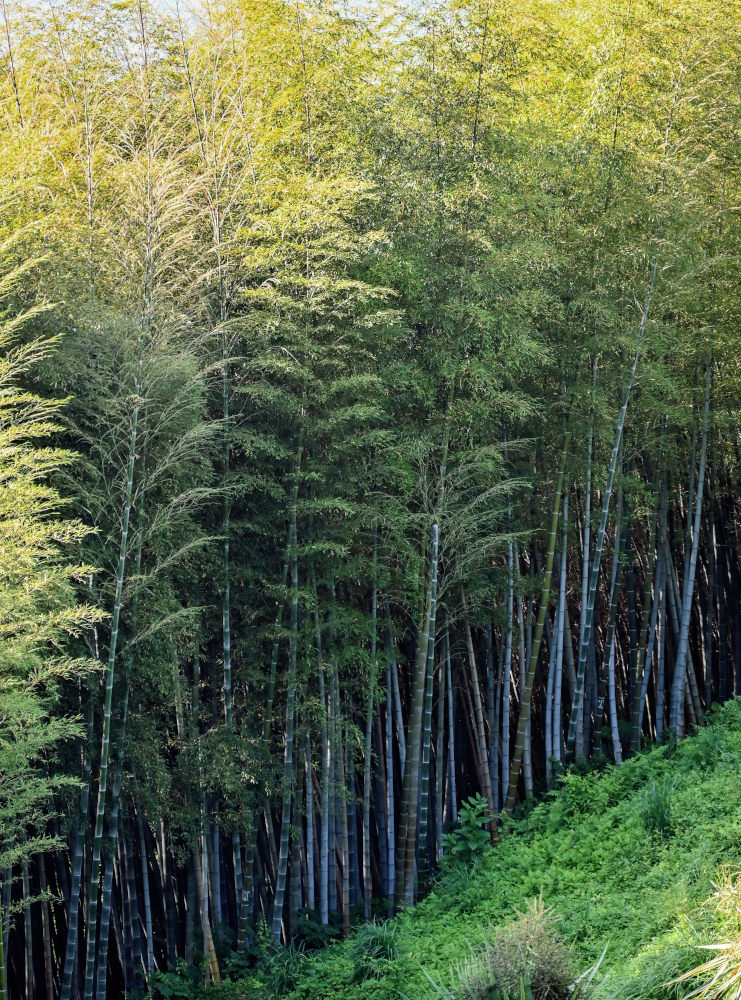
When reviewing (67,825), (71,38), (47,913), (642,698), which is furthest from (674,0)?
(47,913)

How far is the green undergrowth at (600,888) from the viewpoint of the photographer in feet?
16.2

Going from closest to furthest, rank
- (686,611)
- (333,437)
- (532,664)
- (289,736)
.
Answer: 1. (289,736)
2. (333,437)
3. (532,664)
4. (686,611)

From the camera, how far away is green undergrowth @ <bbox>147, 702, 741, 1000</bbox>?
195 inches

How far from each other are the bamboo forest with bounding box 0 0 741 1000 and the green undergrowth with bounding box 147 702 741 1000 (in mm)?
43

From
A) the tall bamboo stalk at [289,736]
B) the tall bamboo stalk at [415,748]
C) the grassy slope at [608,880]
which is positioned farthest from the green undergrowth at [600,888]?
the tall bamboo stalk at [289,736]

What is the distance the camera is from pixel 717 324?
8969mm

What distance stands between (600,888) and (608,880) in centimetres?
10

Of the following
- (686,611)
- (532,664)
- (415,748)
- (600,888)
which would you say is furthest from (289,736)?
(686,611)

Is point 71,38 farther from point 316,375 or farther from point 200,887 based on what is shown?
point 200,887

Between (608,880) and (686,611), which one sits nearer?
(608,880)

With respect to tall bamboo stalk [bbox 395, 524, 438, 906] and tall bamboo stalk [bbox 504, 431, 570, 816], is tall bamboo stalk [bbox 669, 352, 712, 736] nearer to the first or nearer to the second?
tall bamboo stalk [bbox 504, 431, 570, 816]

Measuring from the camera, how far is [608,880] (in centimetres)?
→ 636

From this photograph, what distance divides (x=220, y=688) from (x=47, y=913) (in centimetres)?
190

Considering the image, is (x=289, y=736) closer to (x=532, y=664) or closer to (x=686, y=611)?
(x=532, y=664)
